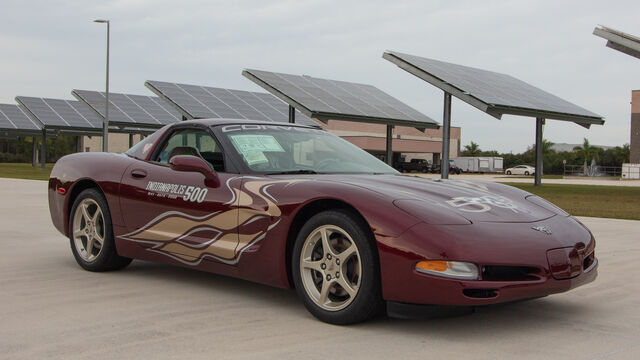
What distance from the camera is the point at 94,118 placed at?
43781 millimetres

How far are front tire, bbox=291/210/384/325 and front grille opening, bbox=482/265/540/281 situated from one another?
1.97 feet

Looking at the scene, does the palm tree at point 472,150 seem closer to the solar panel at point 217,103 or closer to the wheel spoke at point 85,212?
the solar panel at point 217,103

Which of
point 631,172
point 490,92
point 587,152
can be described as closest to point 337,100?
point 490,92

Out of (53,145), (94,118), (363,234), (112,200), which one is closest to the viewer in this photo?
(363,234)

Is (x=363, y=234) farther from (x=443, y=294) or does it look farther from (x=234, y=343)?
(x=234, y=343)

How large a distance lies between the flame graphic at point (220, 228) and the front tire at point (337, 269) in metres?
0.33

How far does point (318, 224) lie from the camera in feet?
13.6

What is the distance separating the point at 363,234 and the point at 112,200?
2.61 meters

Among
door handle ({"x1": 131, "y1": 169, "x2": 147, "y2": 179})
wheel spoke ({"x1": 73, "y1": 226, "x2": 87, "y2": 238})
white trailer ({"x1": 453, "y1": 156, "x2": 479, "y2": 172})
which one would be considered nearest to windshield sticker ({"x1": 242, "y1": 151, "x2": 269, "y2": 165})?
door handle ({"x1": 131, "y1": 169, "x2": 147, "y2": 179})

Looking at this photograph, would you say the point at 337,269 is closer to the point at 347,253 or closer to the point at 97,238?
the point at 347,253

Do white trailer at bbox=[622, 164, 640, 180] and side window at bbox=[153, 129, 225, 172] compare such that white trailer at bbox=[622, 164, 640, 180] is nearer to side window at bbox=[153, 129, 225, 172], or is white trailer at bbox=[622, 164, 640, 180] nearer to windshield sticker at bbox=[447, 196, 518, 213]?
side window at bbox=[153, 129, 225, 172]

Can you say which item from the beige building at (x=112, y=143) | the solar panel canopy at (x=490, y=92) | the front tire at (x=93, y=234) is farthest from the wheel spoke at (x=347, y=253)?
the beige building at (x=112, y=143)

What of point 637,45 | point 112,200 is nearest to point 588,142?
point 637,45

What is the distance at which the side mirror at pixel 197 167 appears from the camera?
16.0 feet
